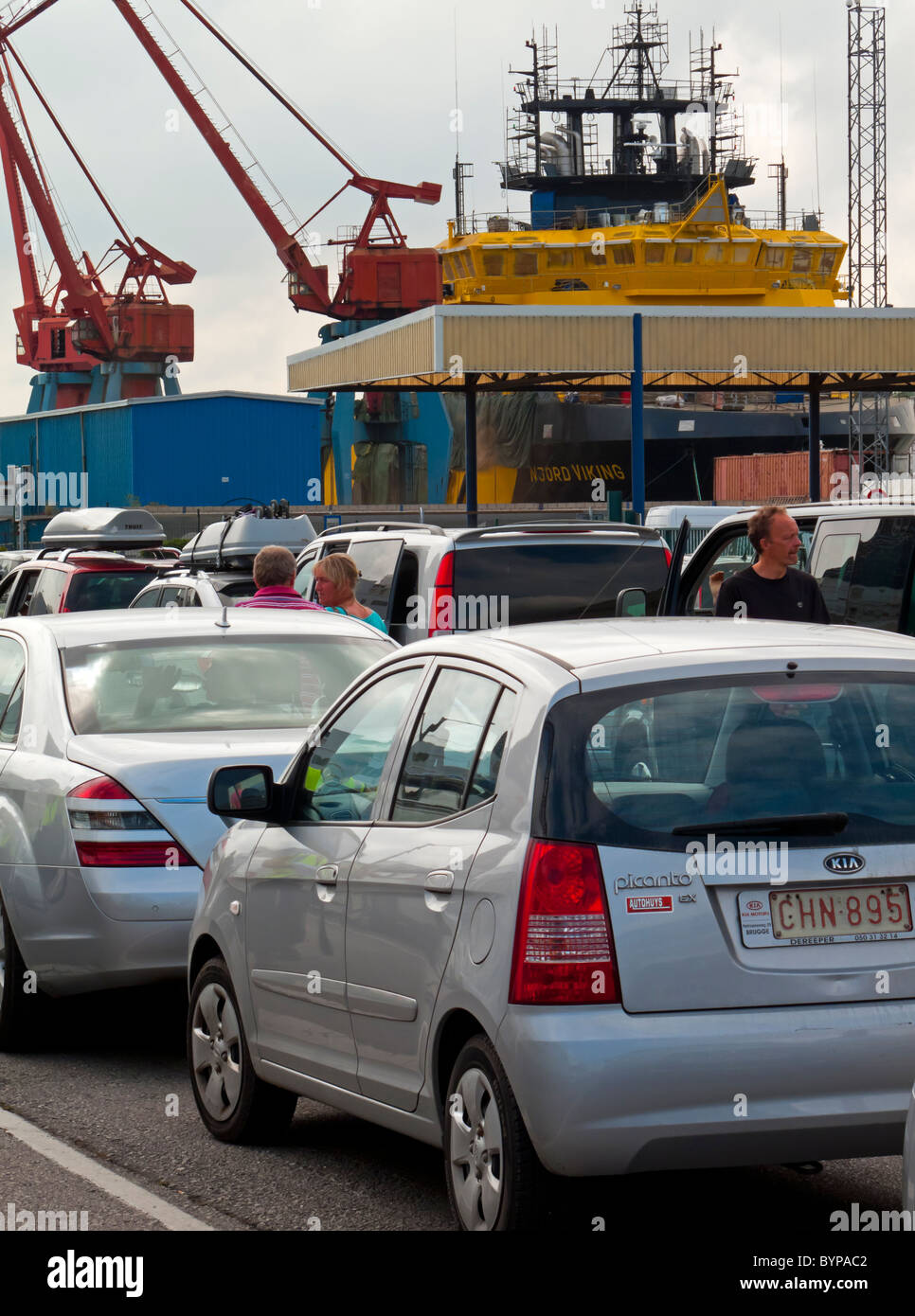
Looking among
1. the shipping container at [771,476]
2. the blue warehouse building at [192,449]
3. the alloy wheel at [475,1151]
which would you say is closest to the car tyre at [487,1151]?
the alloy wheel at [475,1151]

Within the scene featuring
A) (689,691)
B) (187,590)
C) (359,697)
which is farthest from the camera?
(187,590)

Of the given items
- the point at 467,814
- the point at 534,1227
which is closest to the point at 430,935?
the point at 467,814

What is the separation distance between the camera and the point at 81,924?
705 cm

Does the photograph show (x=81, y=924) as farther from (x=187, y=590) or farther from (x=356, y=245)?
(x=356, y=245)

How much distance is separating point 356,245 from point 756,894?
69024 mm

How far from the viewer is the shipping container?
203 ft

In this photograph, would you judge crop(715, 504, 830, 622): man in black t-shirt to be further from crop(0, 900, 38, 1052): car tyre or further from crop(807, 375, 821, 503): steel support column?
crop(807, 375, 821, 503): steel support column

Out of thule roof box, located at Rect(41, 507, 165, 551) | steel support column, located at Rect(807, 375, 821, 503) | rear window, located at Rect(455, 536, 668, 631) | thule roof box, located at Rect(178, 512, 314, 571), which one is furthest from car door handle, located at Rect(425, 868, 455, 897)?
steel support column, located at Rect(807, 375, 821, 503)

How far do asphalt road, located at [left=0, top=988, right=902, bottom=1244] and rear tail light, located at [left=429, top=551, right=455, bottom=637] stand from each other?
608 centimetres

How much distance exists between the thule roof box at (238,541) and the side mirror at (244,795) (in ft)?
47.2

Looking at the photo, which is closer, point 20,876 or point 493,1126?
point 493,1126

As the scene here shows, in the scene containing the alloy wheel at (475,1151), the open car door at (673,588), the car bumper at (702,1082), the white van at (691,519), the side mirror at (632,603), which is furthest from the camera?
the white van at (691,519)

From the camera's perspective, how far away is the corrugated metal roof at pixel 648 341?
3934cm

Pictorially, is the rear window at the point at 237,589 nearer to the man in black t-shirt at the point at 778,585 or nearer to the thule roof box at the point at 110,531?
the thule roof box at the point at 110,531
